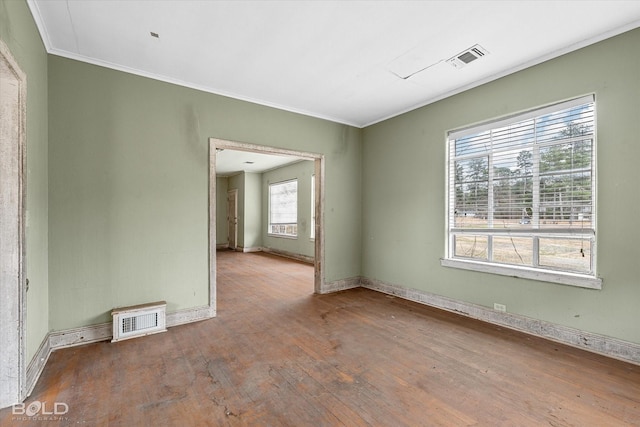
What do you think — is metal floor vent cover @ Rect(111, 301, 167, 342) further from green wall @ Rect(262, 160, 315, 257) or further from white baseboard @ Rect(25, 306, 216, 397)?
green wall @ Rect(262, 160, 315, 257)

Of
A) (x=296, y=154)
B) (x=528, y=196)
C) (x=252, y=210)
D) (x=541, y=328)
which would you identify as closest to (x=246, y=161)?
(x=252, y=210)

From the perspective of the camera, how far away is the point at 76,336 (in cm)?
292

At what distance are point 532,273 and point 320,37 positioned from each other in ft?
10.6

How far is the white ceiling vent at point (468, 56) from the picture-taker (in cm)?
288

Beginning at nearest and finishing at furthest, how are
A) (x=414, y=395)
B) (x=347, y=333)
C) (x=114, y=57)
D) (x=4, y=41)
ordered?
(x=4, y=41), (x=414, y=395), (x=114, y=57), (x=347, y=333)

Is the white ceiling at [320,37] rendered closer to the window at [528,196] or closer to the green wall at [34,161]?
the green wall at [34,161]

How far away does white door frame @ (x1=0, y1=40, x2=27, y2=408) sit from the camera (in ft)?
6.38

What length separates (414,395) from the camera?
6.97ft

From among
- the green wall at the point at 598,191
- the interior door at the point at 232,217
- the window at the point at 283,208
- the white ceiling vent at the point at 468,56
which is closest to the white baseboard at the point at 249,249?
the interior door at the point at 232,217

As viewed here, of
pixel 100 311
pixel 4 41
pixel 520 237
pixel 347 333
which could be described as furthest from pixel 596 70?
pixel 100 311

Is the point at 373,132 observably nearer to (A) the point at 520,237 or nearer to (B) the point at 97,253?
(A) the point at 520,237

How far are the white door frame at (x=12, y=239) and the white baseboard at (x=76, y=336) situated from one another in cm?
24

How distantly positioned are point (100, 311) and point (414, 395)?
10.2 feet

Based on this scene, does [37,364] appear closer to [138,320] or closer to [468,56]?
[138,320]
